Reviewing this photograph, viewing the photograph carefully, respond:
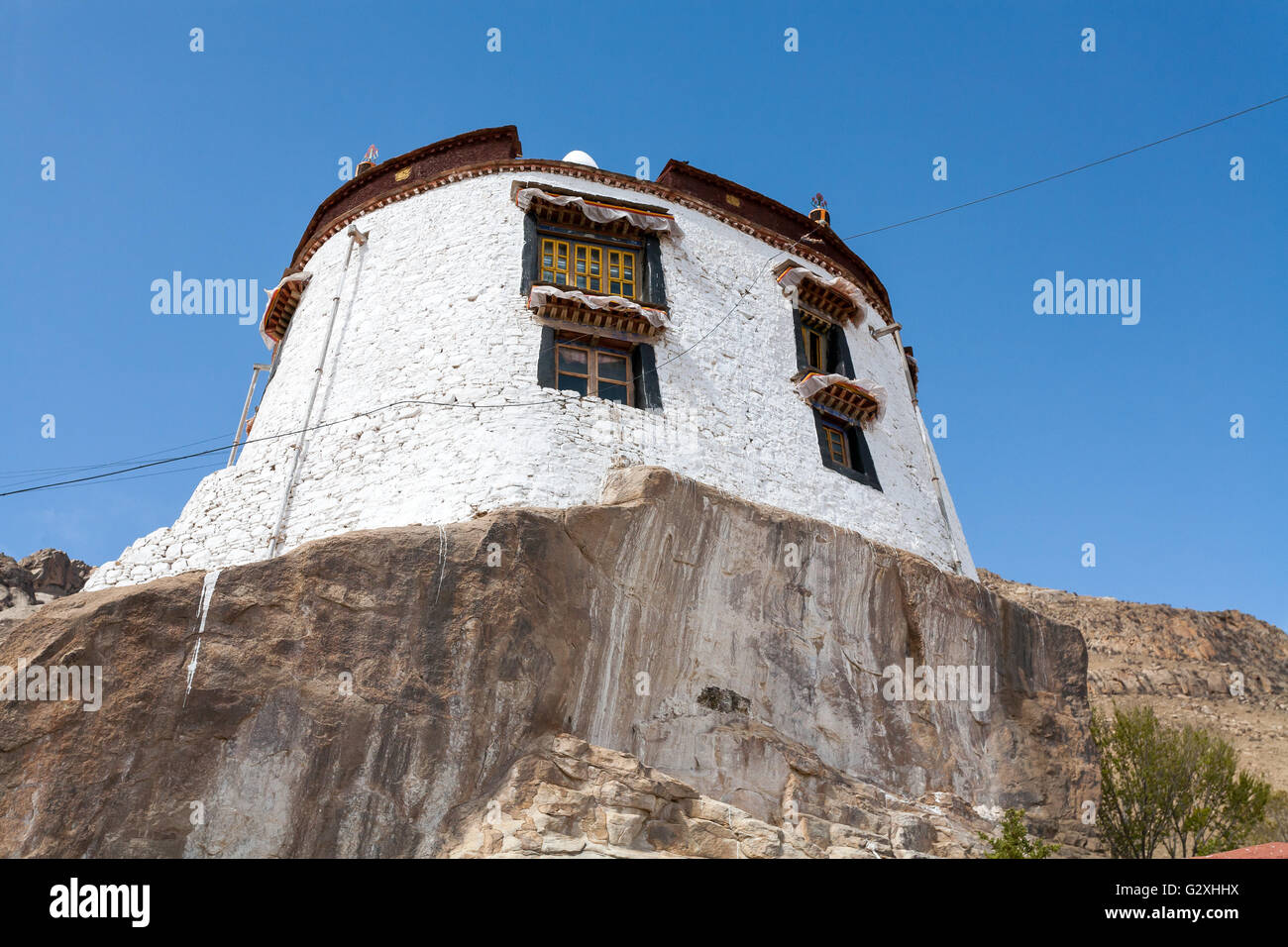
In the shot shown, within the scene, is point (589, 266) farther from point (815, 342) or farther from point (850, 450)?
point (850, 450)

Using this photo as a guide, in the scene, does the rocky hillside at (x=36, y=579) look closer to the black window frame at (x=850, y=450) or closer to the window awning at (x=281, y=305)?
the window awning at (x=281, y=305)

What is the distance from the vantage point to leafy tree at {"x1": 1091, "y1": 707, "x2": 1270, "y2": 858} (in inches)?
810

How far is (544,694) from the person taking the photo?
11570mm

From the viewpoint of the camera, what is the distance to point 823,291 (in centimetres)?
2006

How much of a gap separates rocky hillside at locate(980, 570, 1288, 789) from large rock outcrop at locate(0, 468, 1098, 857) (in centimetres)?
3282

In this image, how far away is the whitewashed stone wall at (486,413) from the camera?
1426cm

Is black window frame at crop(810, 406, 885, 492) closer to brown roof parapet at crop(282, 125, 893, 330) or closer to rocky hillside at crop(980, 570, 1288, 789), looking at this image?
brown roof parapet at crop(282, 125, 893, 330)

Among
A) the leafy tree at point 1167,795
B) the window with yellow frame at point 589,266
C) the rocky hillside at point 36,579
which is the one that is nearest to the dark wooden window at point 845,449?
the window with yellow frame at point 589,266

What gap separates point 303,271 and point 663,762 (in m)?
12.9

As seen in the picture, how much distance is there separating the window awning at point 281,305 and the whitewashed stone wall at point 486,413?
296 millimetres

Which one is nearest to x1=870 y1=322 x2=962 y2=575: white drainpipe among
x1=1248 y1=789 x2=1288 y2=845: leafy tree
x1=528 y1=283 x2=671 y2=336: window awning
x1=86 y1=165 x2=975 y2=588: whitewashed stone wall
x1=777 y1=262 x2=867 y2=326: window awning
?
x1=86 y1=165 x2=975 y2=588: whitewashed stone wall

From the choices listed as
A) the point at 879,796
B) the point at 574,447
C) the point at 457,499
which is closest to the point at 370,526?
the point at 457,499
